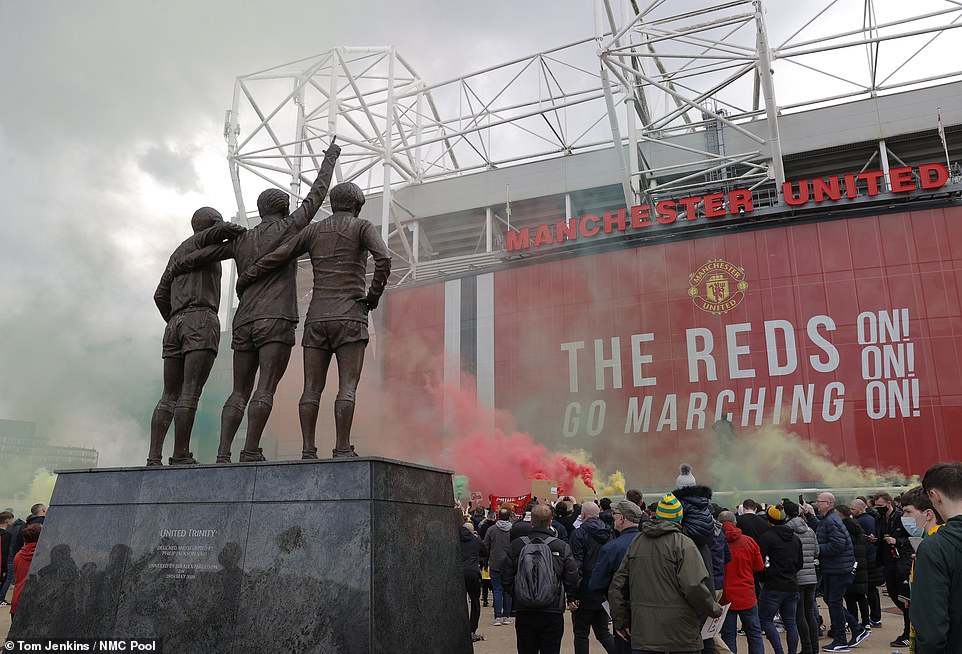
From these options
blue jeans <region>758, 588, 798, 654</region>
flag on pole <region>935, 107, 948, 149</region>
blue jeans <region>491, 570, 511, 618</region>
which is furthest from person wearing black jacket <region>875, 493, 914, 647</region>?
flag on pole <region>935, 107, 948, 149</region>

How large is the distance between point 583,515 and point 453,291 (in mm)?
26408

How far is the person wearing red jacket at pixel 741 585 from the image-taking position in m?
7.22

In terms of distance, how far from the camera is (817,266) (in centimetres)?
2712

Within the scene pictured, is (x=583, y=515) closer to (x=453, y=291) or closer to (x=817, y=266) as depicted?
(x=817, y=266)

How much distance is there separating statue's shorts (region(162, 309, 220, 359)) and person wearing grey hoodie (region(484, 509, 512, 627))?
4205mm

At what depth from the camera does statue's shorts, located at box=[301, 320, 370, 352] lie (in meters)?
6.42

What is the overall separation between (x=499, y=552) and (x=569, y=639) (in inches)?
74.9

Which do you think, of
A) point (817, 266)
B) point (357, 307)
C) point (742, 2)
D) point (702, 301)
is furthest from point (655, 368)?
point (357, 307)

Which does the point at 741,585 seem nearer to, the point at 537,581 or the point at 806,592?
the point at 806,592

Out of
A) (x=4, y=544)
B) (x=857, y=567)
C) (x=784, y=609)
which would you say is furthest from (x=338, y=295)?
(x=4, y=544)

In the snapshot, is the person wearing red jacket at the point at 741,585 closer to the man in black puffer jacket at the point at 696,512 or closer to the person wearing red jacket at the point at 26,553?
the man in black puffer jacket at the point at 696,512

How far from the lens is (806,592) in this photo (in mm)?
8031

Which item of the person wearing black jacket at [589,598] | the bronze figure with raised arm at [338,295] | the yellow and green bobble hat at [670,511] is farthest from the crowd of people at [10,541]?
the yellow and green bobble hat at [670,511]

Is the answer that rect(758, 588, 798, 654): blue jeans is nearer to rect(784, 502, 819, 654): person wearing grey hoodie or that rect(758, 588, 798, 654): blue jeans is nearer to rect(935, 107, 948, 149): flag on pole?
rect(784, 502, 819, 654): person wearing grey hoodie
